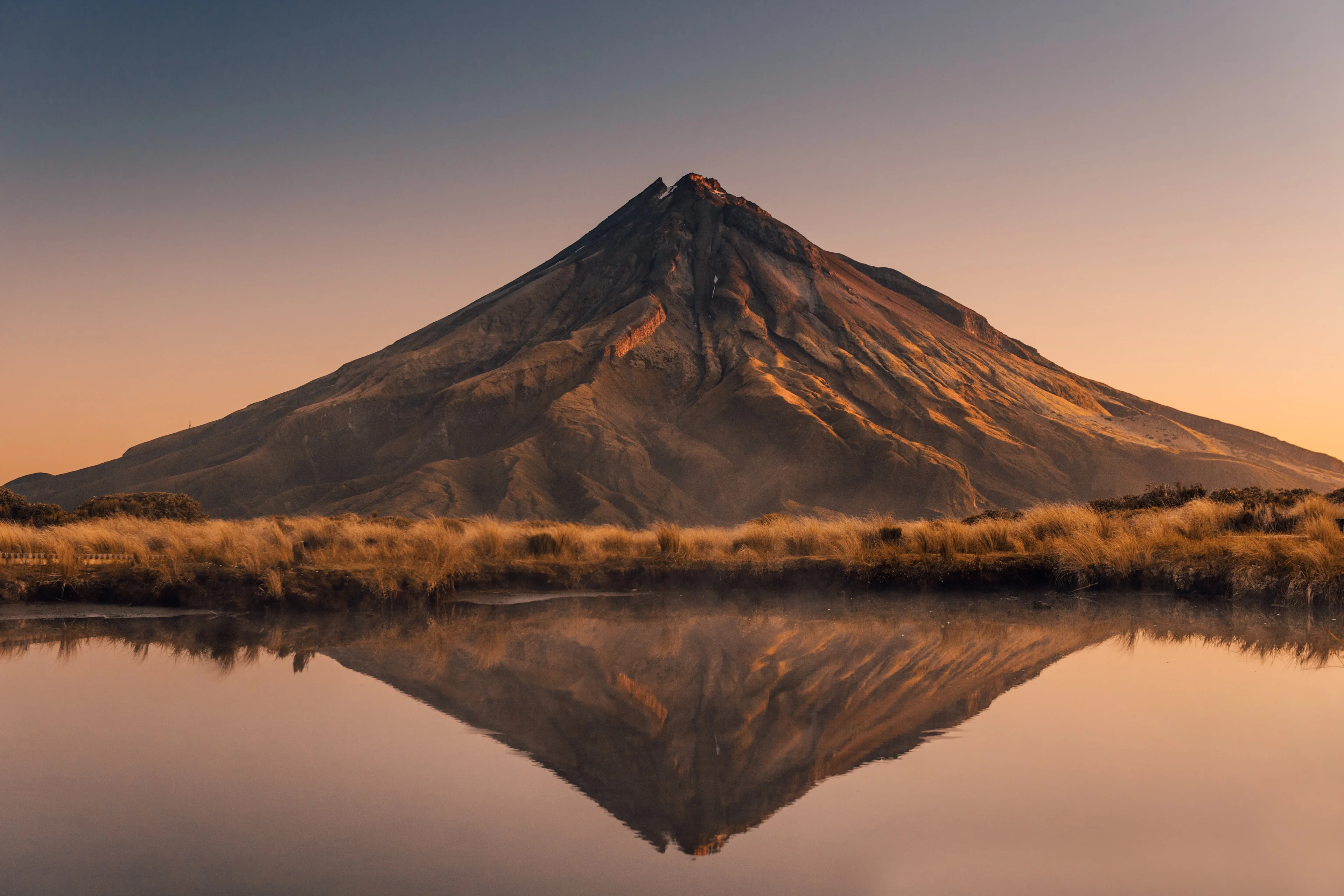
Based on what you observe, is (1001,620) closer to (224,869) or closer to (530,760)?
(530,760)

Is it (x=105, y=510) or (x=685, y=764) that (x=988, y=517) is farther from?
(x=105, y=510)

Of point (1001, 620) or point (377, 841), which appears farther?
point (1001, 620)

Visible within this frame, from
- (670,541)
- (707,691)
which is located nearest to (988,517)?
(670,541)

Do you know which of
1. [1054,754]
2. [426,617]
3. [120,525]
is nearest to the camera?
[1054,754]

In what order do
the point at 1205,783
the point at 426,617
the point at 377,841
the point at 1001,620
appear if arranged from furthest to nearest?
the point at 426,617 → the point at 1001,620 → the point at 1205,783 → the point at 377,841

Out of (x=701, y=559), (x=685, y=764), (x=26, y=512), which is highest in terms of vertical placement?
(x=26, y=512)

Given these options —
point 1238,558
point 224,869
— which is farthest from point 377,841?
point 1238,558

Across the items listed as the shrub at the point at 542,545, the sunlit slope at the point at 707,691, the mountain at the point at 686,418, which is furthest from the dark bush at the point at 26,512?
the mountain at the point at 686,418
